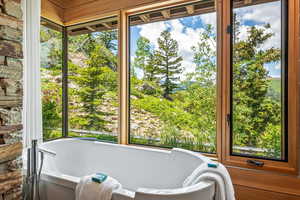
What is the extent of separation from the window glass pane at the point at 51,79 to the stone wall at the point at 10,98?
1.64 meters

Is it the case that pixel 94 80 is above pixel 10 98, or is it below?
above

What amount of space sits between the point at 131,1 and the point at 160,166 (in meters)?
2.02

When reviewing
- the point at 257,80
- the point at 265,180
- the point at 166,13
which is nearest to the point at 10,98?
the point at 166,13

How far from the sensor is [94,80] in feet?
8.87

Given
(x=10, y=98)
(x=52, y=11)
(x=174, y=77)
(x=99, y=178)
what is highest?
(x=52, y=11)

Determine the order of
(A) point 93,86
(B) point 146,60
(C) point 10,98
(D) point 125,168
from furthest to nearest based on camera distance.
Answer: (A) point 93,86
(B) point 146,60
(D) point 125,168
(C) point 10,98

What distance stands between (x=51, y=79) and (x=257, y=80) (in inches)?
107

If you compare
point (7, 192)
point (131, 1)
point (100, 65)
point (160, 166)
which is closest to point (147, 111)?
point (160, 166)

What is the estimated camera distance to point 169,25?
7.27 feet

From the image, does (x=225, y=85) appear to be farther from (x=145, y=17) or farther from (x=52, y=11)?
(x=52, y=11)

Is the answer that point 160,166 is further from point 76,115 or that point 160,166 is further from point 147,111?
point 76,115

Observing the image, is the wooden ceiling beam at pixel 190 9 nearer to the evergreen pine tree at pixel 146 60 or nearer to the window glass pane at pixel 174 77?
the window glass pane at pixel 174 77

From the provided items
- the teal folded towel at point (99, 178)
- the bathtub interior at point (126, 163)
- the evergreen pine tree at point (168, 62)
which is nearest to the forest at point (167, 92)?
the evergreen pine tree at point (168, 62)

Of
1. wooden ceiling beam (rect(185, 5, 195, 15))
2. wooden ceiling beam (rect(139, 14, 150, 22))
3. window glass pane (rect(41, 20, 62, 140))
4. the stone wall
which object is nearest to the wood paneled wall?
window glass pane (rect(41, 20, 62, 140))
